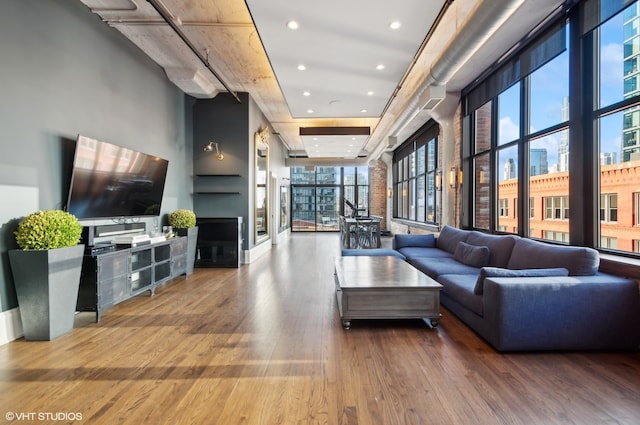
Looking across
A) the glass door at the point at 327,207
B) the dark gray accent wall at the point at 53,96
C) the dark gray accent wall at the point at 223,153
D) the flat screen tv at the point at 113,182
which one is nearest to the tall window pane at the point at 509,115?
the dark gray accent wall at the point at 223,153

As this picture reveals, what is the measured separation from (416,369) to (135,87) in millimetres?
5317

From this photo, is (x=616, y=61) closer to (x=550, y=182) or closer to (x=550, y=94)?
(x=550, y=94)

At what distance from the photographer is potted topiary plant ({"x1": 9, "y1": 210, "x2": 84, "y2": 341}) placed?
9.52 feet

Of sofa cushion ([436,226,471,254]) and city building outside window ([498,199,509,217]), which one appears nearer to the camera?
city building outside window ([498,199,509,217])

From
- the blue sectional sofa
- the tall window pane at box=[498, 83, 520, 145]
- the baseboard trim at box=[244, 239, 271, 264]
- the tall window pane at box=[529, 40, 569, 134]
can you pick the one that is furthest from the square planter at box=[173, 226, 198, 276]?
the tall window pane at box=[529, 40, 569, 134]

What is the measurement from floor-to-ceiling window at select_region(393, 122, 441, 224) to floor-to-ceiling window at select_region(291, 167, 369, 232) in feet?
6.67

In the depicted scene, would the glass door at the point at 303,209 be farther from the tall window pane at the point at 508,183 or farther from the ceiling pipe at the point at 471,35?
the ceiling pipe at the point at 471,35

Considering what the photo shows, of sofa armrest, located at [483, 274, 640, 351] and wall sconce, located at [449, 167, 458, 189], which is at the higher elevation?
wall sconce, located at [449, 167, 458, 189]

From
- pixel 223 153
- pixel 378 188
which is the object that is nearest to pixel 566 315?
pixel 223 153

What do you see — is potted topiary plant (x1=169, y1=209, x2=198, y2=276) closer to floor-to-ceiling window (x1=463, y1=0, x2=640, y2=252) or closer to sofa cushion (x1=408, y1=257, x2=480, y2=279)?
sofa cushion (x1=408, y1=257, x2=480, y2=279)

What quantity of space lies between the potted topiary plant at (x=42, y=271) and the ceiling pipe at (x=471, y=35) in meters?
4.36

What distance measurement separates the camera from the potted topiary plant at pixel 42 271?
2902mm

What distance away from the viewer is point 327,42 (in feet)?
12.3

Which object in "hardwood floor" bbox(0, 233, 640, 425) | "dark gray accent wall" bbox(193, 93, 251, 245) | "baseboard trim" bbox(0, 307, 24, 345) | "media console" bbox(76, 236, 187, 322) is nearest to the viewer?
"hardwood floor" bbox(0, 233, 640, 425)
